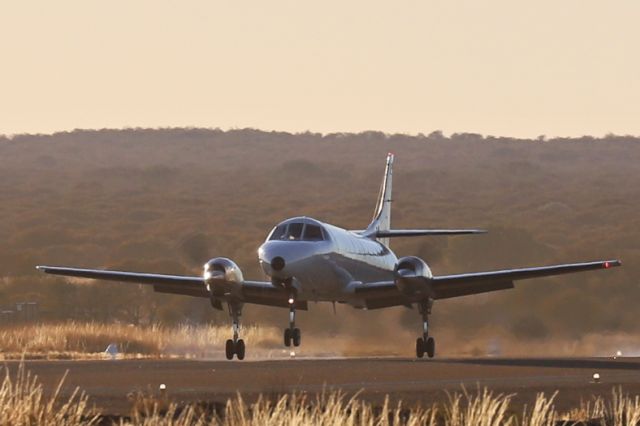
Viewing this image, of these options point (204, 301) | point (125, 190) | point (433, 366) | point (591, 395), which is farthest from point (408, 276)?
point (125, 190)

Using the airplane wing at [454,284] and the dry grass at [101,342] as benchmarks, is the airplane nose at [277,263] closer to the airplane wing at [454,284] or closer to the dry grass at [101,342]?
the airplane wing at [454,284]

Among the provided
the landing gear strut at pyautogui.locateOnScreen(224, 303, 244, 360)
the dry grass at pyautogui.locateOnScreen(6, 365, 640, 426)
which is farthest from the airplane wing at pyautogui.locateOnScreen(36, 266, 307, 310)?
the dry grass at pyautogui.locateOnScreen(6, 365, 640, 426)

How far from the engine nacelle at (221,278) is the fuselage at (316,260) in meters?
0.78

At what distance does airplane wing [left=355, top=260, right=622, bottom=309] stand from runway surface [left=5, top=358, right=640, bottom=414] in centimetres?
338

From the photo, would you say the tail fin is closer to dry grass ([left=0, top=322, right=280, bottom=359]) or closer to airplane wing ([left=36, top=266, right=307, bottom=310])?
dry grass ([left=0, top=322, right=280, bottom=359])

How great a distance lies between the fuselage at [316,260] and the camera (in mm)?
41500

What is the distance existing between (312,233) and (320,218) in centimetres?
10519

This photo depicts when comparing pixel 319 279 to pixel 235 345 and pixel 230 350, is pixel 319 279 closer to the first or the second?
pixel 235 345

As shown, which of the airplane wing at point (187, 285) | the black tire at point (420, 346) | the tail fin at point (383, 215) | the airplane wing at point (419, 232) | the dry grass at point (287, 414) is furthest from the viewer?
the tail fin at point (383, 215)

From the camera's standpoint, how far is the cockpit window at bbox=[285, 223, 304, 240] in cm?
4284

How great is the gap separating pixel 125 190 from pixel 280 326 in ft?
370

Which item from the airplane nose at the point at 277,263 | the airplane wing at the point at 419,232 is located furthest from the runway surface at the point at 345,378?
the airplane wing at the point at 419,232

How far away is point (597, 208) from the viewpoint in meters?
156

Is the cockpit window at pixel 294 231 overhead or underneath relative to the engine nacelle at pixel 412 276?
overhead
